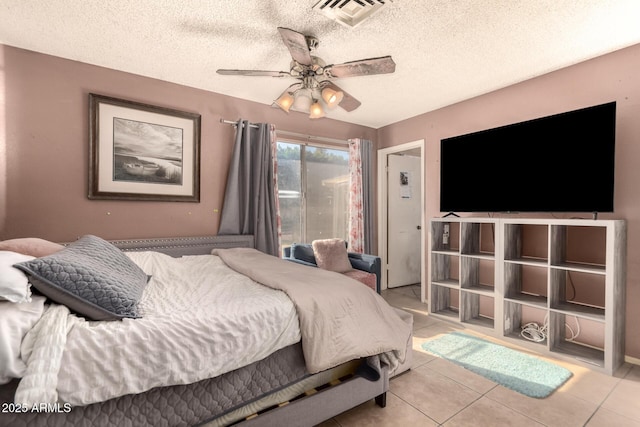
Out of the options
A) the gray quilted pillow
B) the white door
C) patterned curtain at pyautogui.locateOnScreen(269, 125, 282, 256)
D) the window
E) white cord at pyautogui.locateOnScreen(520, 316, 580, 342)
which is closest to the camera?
the gray quilted pillow

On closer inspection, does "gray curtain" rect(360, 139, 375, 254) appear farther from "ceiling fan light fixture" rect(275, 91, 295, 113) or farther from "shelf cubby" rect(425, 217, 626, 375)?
"ceiling fan light fixture" rect(275, 91, 295, 113)

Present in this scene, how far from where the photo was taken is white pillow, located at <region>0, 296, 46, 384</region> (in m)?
0.94

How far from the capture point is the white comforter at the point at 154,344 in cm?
99

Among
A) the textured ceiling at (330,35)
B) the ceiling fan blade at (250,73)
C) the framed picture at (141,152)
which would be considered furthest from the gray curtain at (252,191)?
the ceiling fan blade at (250,73)

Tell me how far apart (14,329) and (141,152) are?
233 cm

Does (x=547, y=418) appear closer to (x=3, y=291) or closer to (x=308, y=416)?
(x=308, y=416)

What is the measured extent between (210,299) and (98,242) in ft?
2.78

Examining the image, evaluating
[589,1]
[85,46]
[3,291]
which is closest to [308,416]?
[3,291]

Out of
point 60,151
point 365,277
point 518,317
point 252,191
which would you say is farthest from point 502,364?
point 60,151

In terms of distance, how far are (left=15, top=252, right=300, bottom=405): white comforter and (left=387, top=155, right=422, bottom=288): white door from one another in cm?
342

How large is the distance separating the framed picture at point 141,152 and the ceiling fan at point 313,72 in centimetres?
133

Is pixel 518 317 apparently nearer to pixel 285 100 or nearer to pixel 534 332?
pixel 534 332

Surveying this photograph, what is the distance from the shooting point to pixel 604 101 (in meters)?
2.53

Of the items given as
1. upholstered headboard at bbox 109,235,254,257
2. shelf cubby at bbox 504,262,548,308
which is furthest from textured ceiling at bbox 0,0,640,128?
shelf cubby at bbox 504,262,548,308
